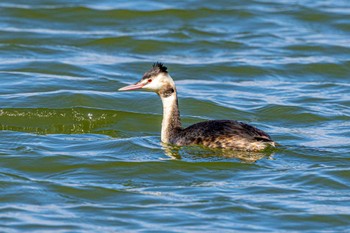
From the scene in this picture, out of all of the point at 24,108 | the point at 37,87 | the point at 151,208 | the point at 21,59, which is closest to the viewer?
the point at 151,208

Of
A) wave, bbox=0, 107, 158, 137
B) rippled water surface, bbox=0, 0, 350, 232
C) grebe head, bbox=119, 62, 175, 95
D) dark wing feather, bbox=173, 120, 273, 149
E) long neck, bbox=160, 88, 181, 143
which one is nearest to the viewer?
rippled water surface, bbox=0, 0, 350, 232

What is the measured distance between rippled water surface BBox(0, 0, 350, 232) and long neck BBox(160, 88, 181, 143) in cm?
23

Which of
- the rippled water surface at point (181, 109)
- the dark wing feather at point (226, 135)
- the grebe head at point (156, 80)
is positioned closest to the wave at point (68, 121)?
the rippled water surface at point (181, 109)

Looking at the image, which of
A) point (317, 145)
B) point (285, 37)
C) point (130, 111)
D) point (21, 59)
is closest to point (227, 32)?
point (285, 37)

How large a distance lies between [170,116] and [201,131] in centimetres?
79

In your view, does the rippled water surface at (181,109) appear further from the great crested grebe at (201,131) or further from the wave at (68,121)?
the great crested grebe at (201,131)

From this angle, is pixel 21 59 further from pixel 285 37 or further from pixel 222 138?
pixel 222 138

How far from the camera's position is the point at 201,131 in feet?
35.9

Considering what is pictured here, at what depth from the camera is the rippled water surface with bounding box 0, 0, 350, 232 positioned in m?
9.19

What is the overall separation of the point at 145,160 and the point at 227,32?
8.20 m

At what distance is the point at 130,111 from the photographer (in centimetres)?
1338

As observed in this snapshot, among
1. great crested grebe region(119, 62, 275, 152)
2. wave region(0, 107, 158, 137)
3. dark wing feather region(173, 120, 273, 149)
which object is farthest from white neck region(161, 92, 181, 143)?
wave region(0, 107, 158, 137)

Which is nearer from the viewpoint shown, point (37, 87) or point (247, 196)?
point (247, 196)

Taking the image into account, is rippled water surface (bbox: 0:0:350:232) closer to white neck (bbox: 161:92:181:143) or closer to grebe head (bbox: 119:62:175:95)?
white neck (bbox: 161:92:181:143)
